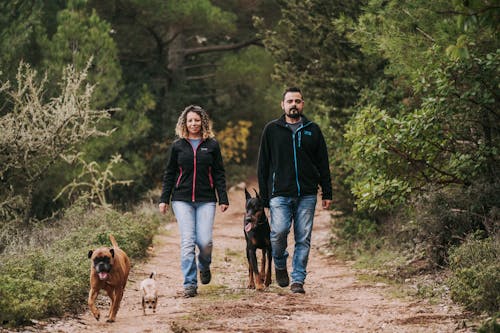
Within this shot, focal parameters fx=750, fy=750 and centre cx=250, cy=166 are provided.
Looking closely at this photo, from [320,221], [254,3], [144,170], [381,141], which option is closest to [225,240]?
[320,221]

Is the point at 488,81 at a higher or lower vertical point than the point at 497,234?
higher

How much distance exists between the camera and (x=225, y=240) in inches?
684

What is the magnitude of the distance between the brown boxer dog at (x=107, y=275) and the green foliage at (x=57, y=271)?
50cm

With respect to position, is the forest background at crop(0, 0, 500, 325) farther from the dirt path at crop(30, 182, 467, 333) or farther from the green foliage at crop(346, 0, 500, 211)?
the dirt path at crop(30, 182, 467, 333)

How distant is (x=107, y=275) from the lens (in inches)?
280

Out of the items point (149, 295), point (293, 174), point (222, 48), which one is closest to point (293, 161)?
point (293, 174)

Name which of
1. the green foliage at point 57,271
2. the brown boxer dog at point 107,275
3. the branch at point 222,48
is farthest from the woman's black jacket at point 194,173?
the branch at point 222,48

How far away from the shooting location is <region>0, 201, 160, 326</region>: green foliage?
6.99 metres

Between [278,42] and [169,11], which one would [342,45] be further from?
[169,11]

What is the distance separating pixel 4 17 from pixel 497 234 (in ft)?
44.8

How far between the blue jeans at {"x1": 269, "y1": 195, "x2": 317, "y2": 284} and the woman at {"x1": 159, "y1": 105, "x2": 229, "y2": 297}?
26.9 inches

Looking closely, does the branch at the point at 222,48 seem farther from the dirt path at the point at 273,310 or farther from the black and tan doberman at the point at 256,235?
the black and tan doberman at the point at 256,235

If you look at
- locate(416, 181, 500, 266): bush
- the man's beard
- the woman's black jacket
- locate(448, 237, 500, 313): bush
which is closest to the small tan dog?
the woman's black jacket

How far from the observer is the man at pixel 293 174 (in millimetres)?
8758
